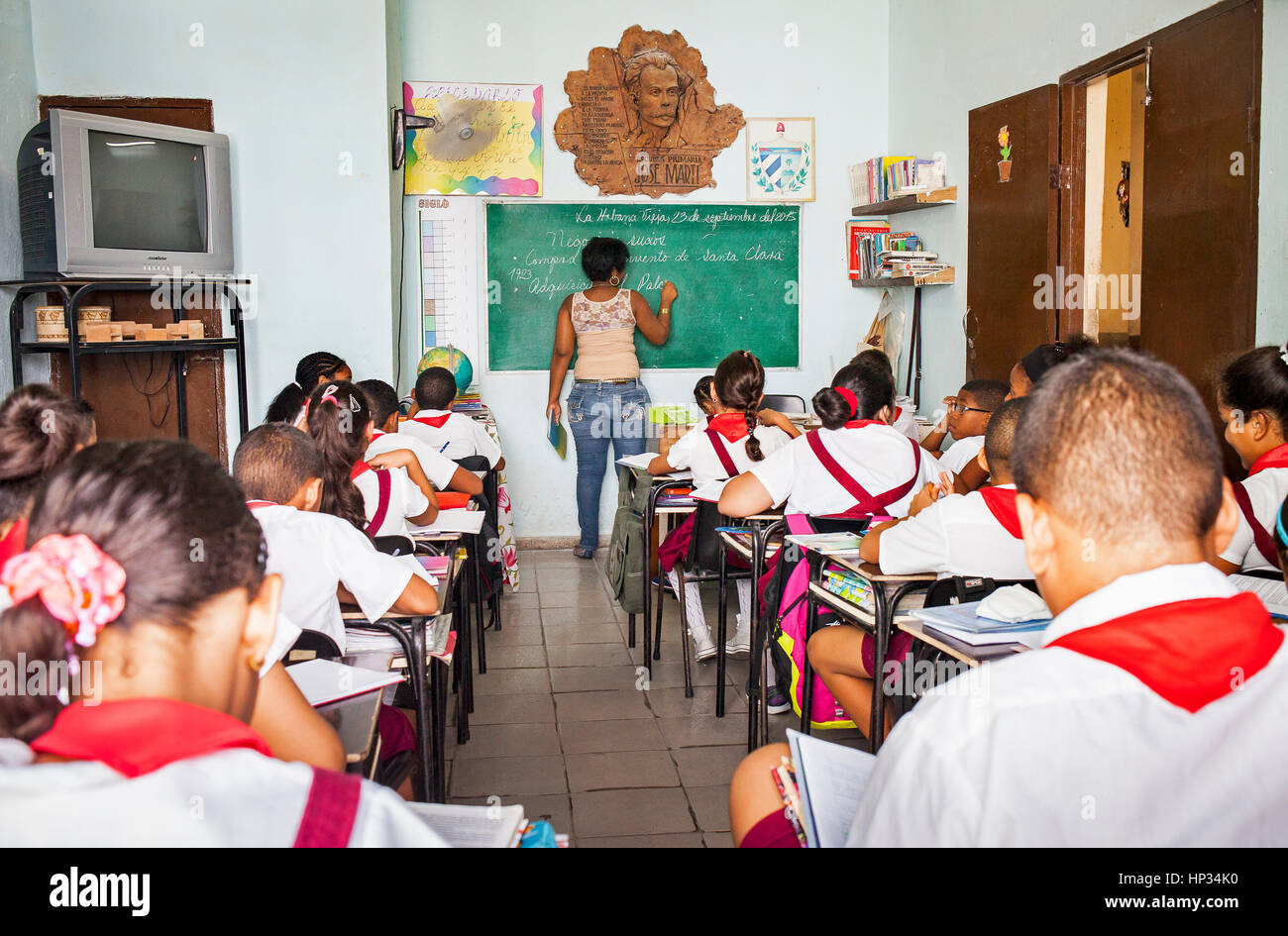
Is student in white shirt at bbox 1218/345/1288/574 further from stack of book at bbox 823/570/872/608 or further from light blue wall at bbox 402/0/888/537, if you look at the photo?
light blue wall at bbox 402/0/888/537

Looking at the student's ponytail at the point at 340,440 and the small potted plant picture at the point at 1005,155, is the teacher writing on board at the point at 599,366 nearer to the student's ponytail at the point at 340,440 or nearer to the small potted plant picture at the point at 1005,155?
the small potted plant picture at the point at 1005,155

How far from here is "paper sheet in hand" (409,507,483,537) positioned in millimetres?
2789

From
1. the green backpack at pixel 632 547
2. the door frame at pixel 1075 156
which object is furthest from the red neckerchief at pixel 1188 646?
the door frame at pixel 1075 156

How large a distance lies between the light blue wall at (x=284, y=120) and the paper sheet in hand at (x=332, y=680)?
11.1 ft

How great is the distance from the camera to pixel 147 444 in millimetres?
890

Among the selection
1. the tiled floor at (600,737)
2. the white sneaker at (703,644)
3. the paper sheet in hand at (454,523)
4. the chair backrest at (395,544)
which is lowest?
the tiled floor at (600,737)

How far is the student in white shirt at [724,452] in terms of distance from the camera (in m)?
3.60

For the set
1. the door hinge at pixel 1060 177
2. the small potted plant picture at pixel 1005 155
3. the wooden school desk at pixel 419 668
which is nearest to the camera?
the wooden school desk at pixel 419 668

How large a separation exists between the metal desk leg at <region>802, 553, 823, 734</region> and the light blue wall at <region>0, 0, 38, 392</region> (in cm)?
312

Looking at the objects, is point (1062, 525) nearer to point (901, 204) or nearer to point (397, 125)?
point (397, 125)

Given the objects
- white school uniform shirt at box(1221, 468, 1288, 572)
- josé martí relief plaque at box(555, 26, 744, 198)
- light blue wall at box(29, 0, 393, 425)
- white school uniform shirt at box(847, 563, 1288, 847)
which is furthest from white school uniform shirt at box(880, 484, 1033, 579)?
josé martí relief plaque at box(555, 26, 744, 198)

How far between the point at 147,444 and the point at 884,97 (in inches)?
232

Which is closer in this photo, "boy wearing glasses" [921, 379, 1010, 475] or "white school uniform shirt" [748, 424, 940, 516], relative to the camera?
"white school uniform shirt" [748, 424, 940, 516]

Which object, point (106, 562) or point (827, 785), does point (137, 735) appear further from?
point (827, 785)
